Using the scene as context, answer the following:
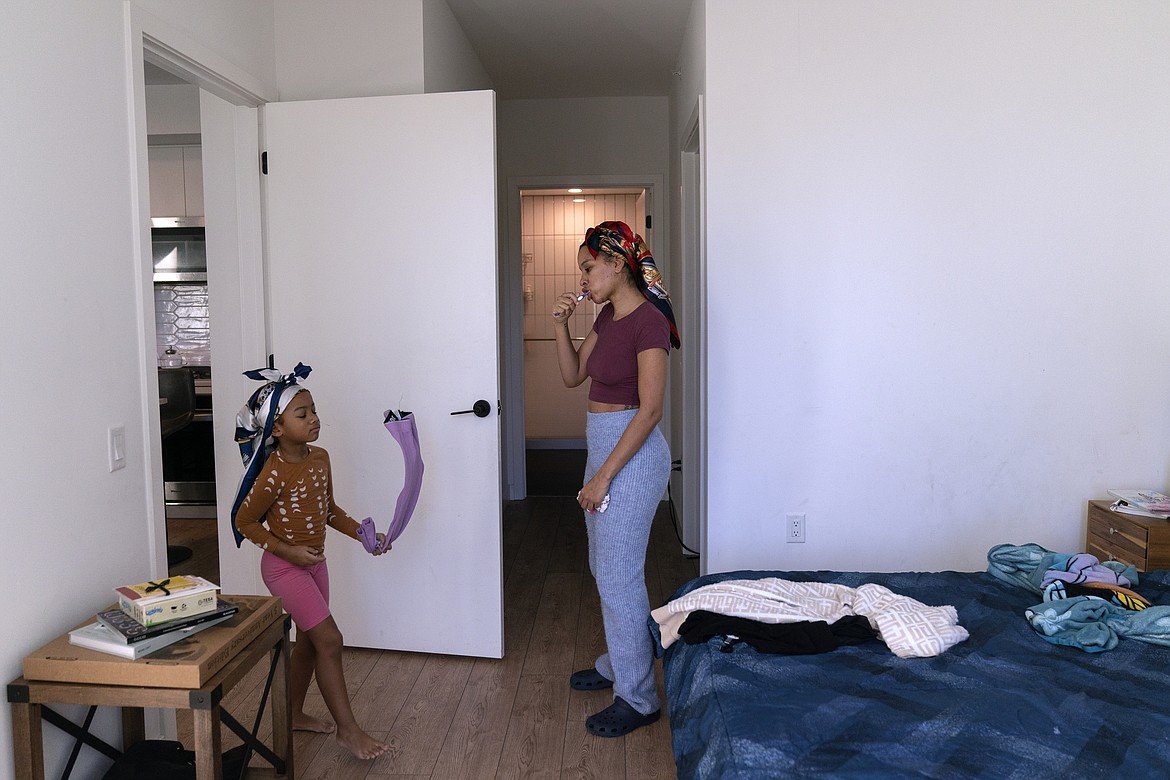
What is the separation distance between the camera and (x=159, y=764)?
1.97m

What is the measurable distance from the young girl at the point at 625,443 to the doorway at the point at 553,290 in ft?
16.3

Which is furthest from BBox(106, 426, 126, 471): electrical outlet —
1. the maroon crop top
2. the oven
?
the oven

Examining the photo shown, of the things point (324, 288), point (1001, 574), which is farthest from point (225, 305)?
point (1001, 574)

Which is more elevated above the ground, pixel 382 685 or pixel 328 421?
pixel 328 421

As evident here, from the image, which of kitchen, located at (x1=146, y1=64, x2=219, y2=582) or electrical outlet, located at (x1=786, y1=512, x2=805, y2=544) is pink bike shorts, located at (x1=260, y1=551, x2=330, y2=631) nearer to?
electrical outlet, located at (x1=786, y1=512, x2=805, y2=544)

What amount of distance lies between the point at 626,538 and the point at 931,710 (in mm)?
1022

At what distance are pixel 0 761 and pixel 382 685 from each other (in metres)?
1.34

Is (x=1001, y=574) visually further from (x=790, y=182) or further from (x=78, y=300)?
(x=78, y=300)

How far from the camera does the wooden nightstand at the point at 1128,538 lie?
103 inches

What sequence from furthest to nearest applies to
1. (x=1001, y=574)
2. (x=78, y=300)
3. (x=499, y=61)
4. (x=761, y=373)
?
(x=499, y=61)
(x=761, y=373)
(x=1001, y=574)
(x=78, y=300)

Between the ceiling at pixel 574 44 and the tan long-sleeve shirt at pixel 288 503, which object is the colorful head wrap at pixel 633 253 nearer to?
the tan long-sleeve shirt at pixel 288 503

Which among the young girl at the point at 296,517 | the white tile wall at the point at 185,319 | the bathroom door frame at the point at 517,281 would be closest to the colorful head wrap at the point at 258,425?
the young girl at the point at 296,517

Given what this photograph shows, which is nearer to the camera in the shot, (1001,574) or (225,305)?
(1001,574)

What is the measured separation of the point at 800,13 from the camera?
3057 mm
